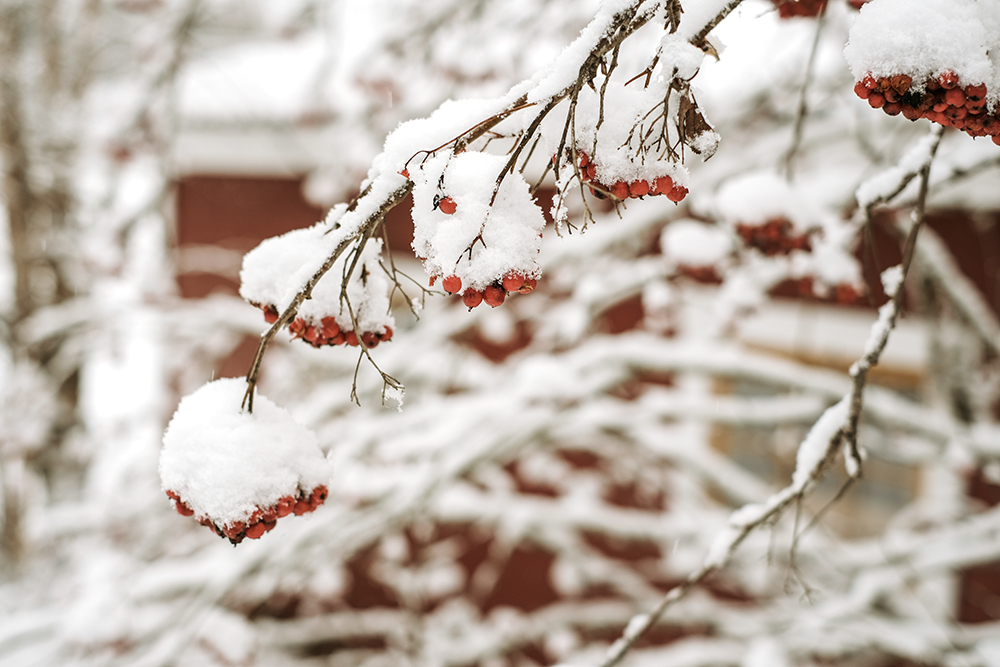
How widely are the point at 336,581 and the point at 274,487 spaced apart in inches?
165

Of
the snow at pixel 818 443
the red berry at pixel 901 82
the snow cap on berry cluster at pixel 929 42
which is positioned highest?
the snow cap on berry cluster at pixel 929 42

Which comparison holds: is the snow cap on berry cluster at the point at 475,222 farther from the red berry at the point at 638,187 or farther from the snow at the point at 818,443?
the snow at the point at 818,443

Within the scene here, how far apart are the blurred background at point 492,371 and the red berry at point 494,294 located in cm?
38

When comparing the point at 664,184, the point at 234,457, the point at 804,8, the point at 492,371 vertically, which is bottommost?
the point at 234,457

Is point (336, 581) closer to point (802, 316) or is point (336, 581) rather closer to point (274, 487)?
point (802, 316)

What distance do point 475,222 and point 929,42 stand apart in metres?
0.46

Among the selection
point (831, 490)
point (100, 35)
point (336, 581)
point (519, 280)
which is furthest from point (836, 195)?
point (100, 35)

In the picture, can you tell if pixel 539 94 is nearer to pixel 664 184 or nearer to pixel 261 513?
pixel 664 184

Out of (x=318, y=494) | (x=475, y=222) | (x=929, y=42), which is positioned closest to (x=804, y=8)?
(x=929, y=42)

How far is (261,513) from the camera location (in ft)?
2.39

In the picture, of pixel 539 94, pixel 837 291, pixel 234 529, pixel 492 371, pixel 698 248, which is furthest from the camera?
pixel 492 371

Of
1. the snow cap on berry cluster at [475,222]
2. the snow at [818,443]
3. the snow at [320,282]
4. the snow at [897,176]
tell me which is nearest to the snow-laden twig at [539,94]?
the snow cap on berry cluster at [475,222]

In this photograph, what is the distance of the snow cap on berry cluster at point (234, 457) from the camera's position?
0.72m

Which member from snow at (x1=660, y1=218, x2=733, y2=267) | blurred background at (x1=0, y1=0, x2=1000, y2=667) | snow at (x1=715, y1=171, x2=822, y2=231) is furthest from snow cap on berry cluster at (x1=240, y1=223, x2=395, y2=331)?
snow at (x1=660, y1=218, x2=733, y2=267)
